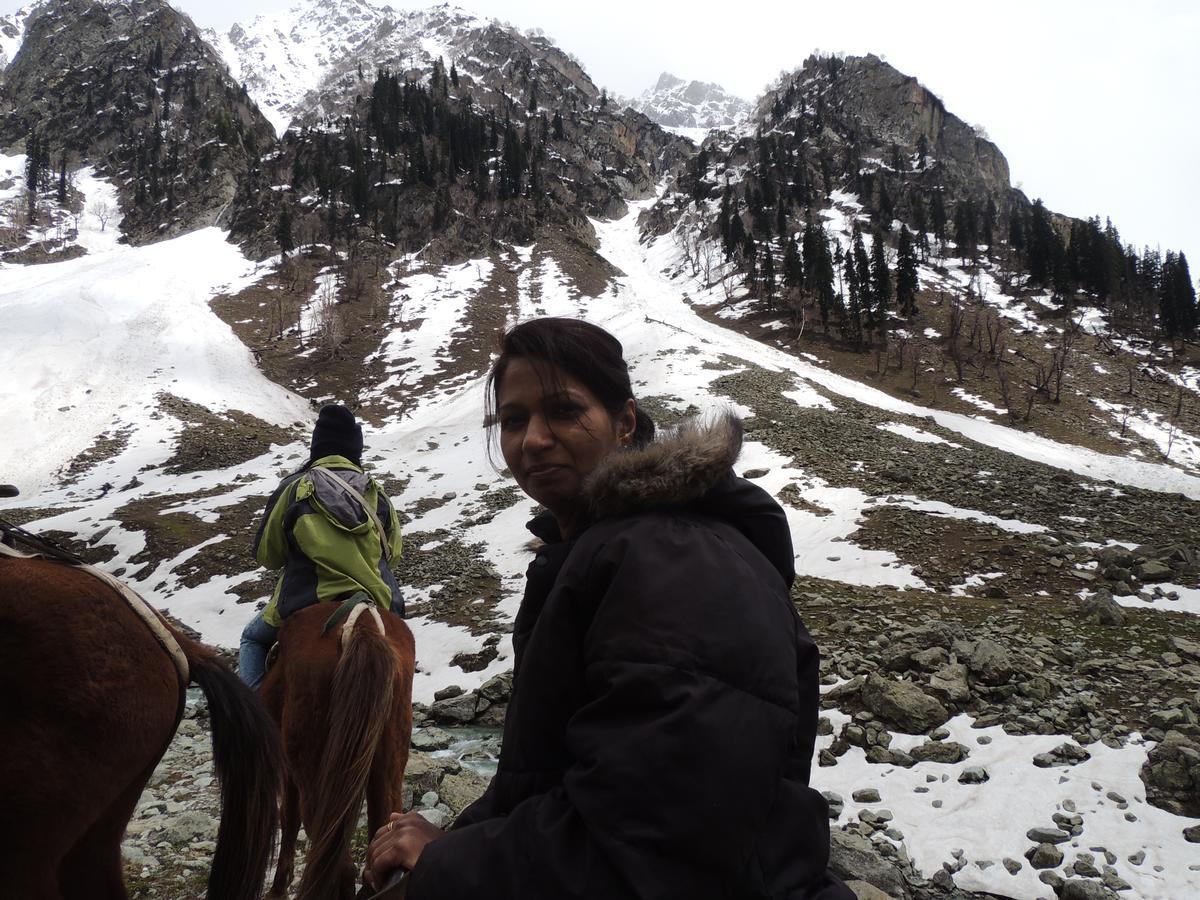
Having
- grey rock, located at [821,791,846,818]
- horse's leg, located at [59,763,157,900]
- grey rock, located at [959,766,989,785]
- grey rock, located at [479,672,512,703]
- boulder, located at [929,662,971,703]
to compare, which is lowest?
grey rock, located at [479,672,512,703]

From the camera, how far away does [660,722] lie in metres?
1.13

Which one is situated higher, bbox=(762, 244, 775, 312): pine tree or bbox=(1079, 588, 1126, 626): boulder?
bbox=(762, 244, 775, 312): pine tree

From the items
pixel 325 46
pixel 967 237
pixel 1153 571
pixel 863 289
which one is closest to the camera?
pixel 1153 571

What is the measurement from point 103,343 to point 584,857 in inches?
1829

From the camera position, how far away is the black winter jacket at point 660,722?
1110 mm

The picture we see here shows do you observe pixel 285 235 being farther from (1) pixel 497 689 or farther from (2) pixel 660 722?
(2) pixel 660 722

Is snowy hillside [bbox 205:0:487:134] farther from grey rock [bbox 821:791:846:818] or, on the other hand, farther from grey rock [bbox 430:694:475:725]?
grey rock [bbox 821:791:846:818]

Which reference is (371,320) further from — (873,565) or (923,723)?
(923,723)

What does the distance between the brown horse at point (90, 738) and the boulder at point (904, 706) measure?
5.92 metres

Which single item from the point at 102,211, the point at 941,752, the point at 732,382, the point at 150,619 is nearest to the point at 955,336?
the point at 732,382

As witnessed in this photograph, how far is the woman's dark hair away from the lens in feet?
6.50

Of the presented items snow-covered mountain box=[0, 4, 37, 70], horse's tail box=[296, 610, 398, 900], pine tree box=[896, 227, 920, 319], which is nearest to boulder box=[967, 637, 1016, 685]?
horse's tail box=[296, 610, 398, 900]

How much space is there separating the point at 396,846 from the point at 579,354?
1.57 meters

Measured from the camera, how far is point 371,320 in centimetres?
4841
